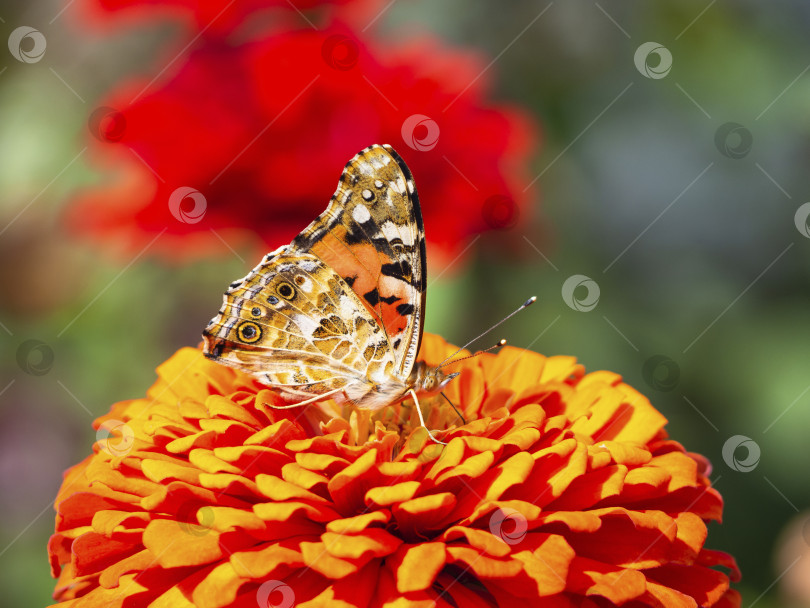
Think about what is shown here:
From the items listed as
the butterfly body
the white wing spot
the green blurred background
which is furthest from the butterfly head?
the green blurred background

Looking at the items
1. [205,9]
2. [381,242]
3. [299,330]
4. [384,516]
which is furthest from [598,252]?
[384,516]

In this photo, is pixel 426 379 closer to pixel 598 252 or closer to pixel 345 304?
pixel 345 304

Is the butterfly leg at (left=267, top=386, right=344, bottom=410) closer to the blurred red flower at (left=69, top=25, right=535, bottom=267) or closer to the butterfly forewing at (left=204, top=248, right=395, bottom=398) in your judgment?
the butterfly forewing at (left=204, top=248, right=395, bottom=398)

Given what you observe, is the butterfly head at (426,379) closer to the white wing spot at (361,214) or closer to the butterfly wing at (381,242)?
the butterfly wing at (381,242)

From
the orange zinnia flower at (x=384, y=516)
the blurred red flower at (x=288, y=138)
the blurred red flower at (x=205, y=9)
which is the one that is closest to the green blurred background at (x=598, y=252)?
the blurred red flower at (x=288, y=138)

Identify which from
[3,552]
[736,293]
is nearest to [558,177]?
[736,293]

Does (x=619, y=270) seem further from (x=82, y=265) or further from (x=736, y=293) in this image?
(x=82, y=265)
